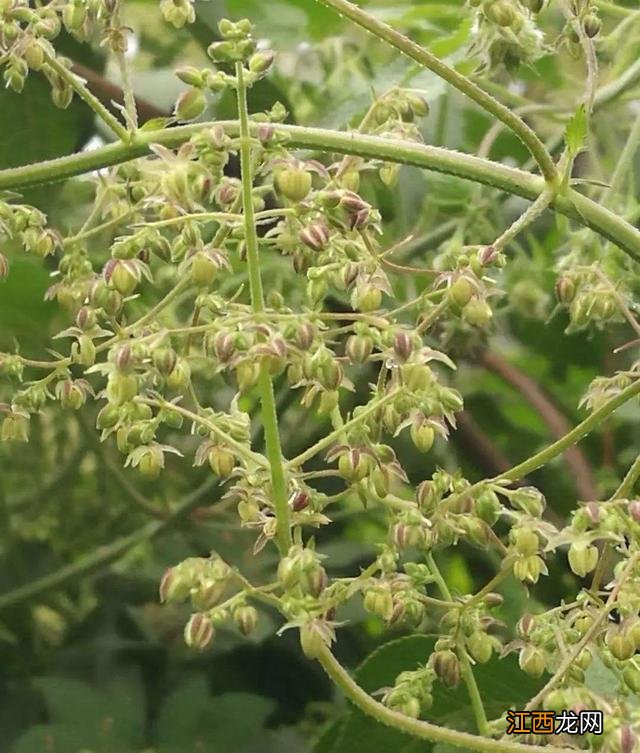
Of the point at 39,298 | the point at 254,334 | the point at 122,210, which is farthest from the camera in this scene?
the point at 39,298

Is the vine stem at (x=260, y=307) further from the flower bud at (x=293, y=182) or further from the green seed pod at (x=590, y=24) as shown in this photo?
the green seed pod at (x=590, y=24)

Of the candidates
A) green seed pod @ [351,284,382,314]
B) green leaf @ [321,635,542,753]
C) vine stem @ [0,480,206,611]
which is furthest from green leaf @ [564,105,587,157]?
vine stem @ [0,480,206,611]

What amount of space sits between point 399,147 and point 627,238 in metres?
0.12

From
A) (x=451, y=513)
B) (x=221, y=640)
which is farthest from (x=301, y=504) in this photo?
(x=221, y=640)

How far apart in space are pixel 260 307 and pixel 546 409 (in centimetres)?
77

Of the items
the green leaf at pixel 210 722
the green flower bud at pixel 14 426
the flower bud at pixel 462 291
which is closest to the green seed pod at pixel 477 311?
the flower bud at pixel 462 291

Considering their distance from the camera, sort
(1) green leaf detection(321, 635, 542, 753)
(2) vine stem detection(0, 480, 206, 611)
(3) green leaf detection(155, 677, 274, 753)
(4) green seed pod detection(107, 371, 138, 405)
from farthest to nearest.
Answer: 1. (2) vine stem detection(0, 480, 206, 611)
2. (3) green leaf detection(155, 677, 274, 753)
3. (1) green leaf detection(321, 635, 542, 753)
4. (4) green seed pod detection(107, 371, 138, 405)

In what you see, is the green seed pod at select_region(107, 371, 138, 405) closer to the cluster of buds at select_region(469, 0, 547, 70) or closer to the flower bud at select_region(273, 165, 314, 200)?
the flower bud at select_region(273, 165, 314, 200)

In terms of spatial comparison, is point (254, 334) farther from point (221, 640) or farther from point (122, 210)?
point (221, 640)

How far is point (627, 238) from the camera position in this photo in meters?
0.59

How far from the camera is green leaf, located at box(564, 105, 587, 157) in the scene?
581mm

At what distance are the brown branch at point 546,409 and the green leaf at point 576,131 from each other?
21.9 inches

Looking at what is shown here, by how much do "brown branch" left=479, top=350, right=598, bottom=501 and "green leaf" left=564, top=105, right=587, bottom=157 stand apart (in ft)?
1.83

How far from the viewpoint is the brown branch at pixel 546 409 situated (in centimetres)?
113
